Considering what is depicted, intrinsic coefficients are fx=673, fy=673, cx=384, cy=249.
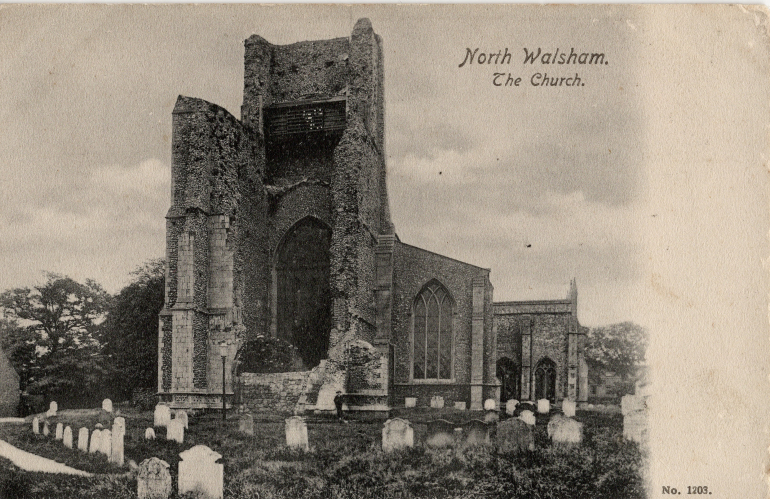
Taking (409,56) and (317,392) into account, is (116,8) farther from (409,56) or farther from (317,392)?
(317,392)

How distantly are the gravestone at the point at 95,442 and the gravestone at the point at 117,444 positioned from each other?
1.19ft

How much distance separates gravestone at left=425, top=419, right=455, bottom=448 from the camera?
11258mm

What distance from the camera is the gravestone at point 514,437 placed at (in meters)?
10.9

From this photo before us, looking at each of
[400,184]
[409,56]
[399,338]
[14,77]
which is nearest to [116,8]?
[14,77]

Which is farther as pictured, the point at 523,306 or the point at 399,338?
the point at 523,306

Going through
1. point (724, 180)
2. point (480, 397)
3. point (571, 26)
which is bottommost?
point (480, 397)

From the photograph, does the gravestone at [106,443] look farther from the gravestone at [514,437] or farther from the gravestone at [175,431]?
the gravestone at [514,437]

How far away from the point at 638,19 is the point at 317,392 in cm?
944

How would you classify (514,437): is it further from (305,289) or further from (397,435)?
(305,289)

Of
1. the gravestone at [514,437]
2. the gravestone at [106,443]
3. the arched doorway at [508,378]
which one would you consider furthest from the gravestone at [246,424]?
the arched doorway at [508,378]

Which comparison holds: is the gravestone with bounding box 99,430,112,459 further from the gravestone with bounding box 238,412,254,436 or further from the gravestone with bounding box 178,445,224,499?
the gravestone with bounding box 238,412,254,436

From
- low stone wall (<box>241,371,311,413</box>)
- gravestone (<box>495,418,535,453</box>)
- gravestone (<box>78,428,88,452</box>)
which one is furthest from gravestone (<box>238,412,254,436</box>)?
gravestone (<box>495,418,535,453</box>)

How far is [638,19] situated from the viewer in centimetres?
956

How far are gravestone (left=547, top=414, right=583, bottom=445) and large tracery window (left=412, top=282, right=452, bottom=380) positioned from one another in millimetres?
8807
